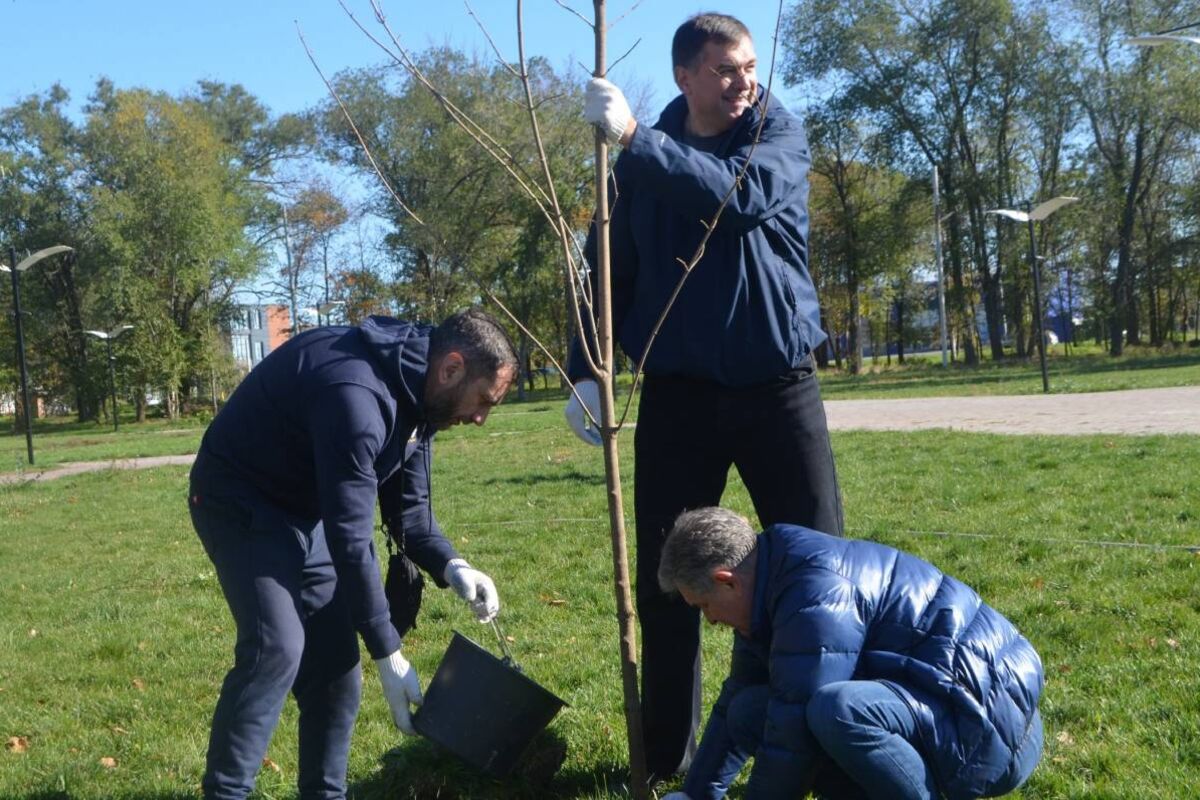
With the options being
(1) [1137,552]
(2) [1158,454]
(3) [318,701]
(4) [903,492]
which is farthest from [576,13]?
(2) [1158,454]

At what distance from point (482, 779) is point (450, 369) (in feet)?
4.25

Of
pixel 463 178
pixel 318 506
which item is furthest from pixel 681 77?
pixel 463 178

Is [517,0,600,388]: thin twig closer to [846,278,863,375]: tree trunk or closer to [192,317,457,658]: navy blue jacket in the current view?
[192,317,457,658]: navy blue jacket

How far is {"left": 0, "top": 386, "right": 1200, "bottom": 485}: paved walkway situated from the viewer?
12.8m

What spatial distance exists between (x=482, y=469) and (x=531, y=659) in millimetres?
8463

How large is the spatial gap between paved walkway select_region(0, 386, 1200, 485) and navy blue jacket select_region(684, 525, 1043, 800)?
1001 centimetres

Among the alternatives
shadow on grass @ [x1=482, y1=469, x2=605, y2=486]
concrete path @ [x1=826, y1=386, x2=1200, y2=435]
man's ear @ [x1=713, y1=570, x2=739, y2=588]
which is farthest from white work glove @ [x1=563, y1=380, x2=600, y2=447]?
concrete path @ [x1=826, y1=386, x2=1200, y2=435]

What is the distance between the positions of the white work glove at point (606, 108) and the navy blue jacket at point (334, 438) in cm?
78

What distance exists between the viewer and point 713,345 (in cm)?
302

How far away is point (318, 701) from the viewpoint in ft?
10.3

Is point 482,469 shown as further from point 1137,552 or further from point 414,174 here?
point 414,174

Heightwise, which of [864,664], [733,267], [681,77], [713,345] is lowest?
[864,664]

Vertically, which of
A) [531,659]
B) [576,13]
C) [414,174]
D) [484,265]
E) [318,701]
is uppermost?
[414,174]

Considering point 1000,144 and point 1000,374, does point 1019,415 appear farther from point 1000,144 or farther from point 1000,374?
point 1000,144
